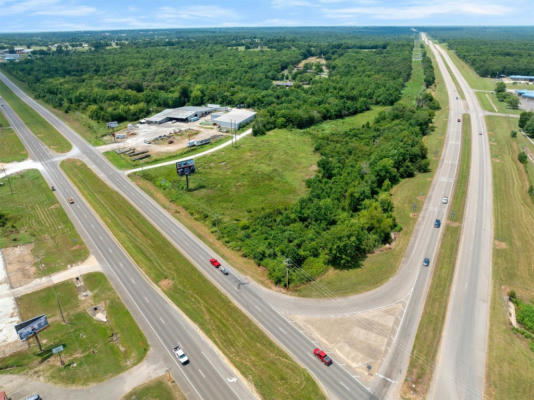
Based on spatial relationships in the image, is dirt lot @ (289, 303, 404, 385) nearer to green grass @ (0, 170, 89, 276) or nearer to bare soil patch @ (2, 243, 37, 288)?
green grass @ (0, 170, 89, 276)

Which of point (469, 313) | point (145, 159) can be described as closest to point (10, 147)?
point (145, 159)

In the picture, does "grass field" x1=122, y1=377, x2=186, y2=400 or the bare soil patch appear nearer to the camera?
"grass field" x1=122, y1=377, x2=186, y2=400

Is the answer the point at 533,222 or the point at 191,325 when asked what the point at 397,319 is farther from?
the point at 533,222

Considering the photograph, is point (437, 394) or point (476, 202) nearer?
point (437, 394)

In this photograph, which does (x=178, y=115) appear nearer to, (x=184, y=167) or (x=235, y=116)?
(x=235, y=116)

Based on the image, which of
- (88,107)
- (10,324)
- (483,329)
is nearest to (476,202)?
(483,329)

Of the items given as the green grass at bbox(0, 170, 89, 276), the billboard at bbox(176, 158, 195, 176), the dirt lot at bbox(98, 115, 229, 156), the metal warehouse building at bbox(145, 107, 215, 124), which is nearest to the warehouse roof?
the dirt lot at bbox(98, 115, 229, 156)

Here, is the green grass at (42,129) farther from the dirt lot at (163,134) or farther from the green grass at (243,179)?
the green grass at (243,179)
